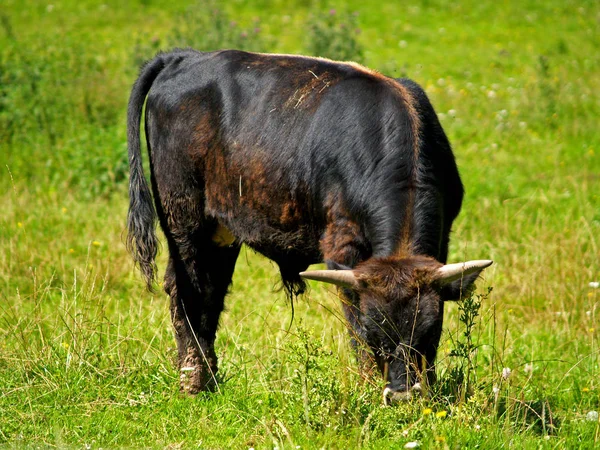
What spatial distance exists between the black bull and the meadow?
251mm

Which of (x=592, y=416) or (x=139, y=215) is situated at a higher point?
(x=139, y=215)

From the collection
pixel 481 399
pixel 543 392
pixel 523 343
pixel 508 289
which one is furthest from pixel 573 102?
pixel 481 399

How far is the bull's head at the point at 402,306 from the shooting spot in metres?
4.27

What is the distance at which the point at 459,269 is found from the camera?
4277 millimetres

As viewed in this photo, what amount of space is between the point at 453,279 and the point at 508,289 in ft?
10.1

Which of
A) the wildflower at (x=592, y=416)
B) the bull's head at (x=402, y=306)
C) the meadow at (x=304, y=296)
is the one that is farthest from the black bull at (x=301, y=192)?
the wildflower at (x=592, y=416)

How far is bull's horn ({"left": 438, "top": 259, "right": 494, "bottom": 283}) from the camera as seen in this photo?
4270 millimetres

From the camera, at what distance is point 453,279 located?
Answer: 14.3 ft

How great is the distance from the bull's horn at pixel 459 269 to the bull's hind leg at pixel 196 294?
2.04 meters

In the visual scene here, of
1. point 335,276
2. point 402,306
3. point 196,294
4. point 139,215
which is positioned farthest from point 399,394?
point 139,215

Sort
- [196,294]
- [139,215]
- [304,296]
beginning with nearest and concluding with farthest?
[139,215], [196,294], [304,296]

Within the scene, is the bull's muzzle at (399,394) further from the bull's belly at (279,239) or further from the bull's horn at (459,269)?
the bull's belly at (279,239)

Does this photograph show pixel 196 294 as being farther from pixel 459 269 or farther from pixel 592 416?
pixel 592 416

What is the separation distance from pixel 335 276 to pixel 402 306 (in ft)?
1.24
